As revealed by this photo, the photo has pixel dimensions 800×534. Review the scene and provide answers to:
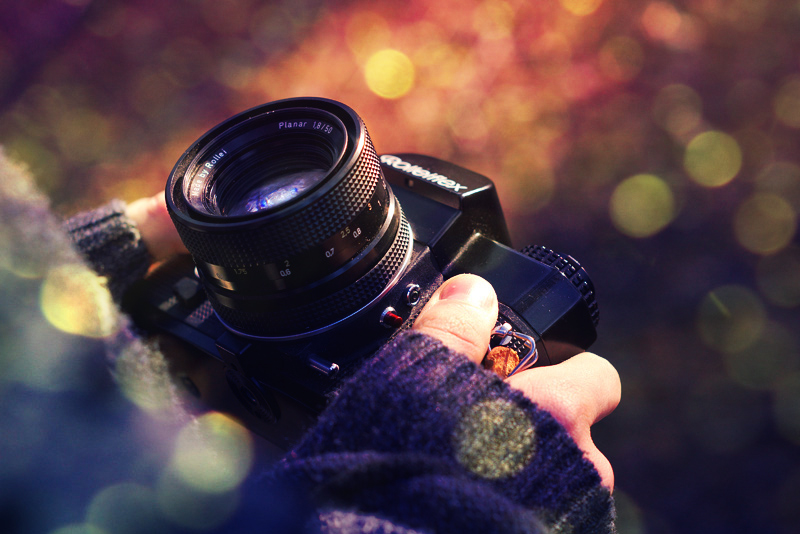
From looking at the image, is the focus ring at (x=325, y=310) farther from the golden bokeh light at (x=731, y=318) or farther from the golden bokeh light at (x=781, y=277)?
the golden bokeh light at (x=781, y=277)

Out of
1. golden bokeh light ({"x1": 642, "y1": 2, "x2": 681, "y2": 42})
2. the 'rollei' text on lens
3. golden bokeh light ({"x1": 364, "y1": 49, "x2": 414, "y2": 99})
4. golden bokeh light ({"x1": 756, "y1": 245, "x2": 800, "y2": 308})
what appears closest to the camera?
the 'rollei' text on lens

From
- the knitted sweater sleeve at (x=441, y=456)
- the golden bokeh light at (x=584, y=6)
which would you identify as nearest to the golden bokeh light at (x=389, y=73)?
the golden bokeh light at (x=584, y=6)

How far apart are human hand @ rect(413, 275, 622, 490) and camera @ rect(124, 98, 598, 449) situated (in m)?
0.04

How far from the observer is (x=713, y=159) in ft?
6.16

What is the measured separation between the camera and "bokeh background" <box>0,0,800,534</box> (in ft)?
4.73

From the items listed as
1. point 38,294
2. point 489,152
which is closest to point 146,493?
point 38,294

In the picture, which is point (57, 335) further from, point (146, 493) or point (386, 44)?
point (386, 44)

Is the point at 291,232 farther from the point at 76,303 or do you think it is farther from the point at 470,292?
the point at 76,303

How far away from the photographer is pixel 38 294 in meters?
0.67

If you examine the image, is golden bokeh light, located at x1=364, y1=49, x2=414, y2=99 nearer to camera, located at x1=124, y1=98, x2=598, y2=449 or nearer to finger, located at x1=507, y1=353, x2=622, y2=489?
camera, located at x1=124, y1=98, x2=598, y2=449

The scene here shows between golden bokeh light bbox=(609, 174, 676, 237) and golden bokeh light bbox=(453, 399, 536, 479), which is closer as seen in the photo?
golden bokeh light bbox=(453, 399, 536, 479)

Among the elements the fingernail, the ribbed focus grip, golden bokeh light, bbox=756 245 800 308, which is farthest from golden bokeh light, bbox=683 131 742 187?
the fingernail

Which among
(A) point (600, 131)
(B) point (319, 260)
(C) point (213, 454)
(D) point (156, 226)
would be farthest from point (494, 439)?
(A) point (600, 131)

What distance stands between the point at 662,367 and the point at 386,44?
153 centimetres
